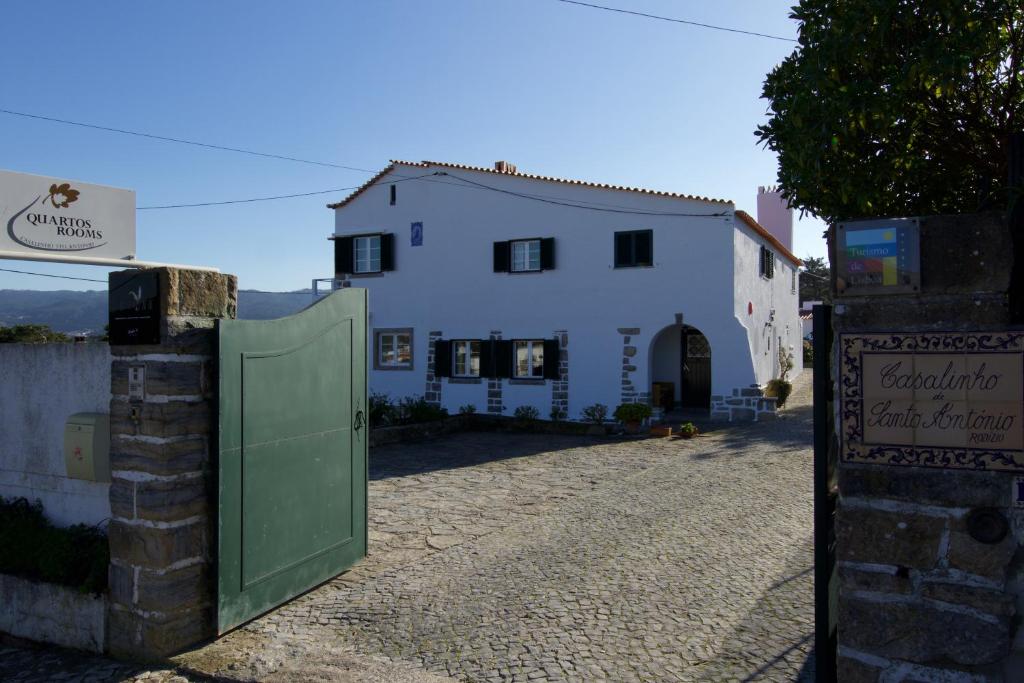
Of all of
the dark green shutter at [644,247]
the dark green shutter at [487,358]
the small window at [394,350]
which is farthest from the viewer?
the small window at [394,350]

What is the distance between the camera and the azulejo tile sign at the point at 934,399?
104 inches

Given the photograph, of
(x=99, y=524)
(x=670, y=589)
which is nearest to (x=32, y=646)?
(x=99, y=524)

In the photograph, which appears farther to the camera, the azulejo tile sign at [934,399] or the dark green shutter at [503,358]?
the dark green shutter at [503,358]

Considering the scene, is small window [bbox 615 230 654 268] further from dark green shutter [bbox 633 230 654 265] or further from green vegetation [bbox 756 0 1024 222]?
green vegetation [bbox 756 0 1024 222]

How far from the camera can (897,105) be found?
3148 mm

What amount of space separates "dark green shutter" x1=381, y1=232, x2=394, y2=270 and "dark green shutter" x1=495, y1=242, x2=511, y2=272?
3.30m

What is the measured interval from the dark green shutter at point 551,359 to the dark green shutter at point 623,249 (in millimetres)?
2471

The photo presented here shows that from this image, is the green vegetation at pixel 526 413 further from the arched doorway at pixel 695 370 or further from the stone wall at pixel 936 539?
the stone wall at pixel 936 539

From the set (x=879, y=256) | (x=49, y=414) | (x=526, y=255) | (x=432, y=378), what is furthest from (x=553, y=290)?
(x=879, y=256)

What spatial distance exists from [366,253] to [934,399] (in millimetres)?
19143

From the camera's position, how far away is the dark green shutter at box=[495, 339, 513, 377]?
18.6 m

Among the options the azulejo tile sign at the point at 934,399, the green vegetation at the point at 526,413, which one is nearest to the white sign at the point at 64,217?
the azulejo tile sign at the point at 934,399

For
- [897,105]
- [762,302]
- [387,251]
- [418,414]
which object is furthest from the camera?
[387,251]

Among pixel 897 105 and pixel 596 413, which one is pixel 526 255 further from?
pixel 897 105
